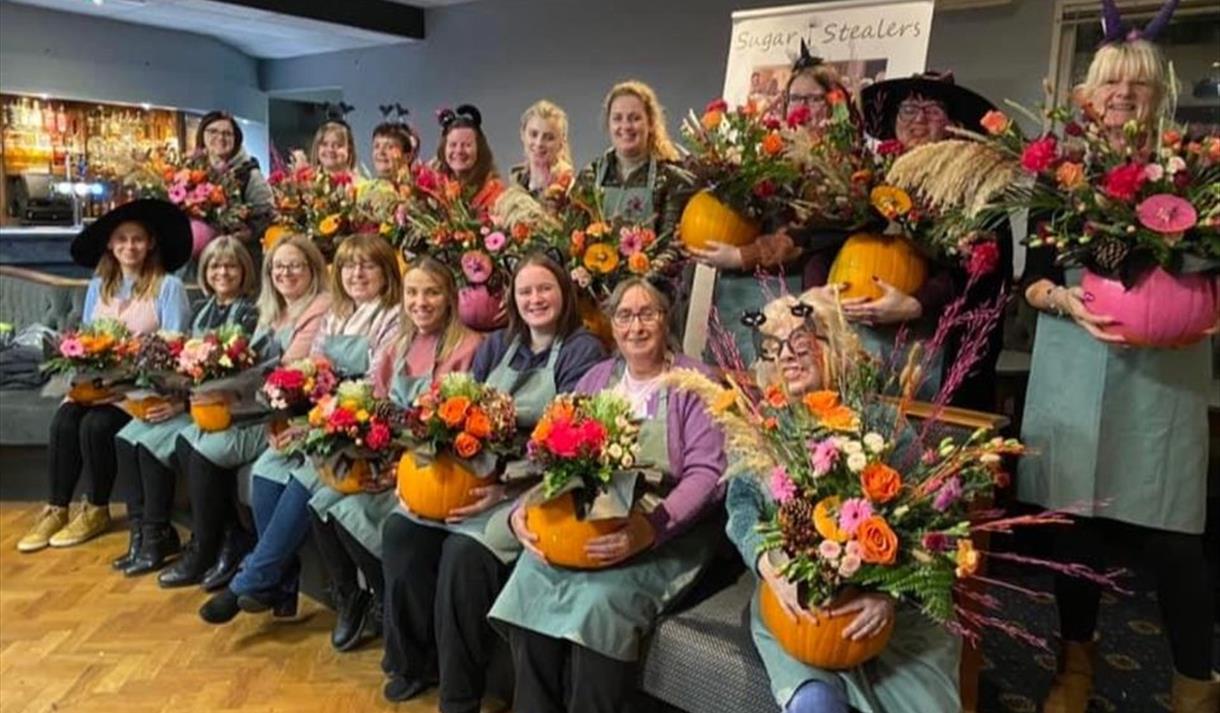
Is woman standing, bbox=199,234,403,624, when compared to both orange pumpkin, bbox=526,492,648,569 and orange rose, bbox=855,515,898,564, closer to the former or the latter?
orange pumpkin, bbox=526,492,648,569

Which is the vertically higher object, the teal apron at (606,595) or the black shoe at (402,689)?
the teal apron at (606,595)

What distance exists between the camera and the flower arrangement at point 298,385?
2.83m

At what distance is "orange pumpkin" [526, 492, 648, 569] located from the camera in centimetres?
204

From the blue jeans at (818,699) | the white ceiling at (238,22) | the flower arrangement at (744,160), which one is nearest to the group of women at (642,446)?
A: the blue jeans at (818,699)

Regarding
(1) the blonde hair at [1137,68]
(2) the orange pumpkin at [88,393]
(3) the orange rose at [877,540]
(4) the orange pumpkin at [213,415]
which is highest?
(1) the blonde hair at [1137,68]

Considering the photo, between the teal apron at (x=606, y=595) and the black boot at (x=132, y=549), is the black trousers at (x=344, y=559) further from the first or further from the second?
the black boot at (x=132, y=549)

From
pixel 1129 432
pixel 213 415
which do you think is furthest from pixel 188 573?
pixel 1129 432

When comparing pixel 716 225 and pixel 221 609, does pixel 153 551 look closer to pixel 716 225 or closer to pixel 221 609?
pixel 221 609

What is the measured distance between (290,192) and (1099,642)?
10.9ft

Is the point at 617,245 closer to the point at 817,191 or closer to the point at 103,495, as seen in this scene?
the point at 817,191

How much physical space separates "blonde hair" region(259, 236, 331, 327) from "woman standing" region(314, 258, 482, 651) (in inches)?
23.9

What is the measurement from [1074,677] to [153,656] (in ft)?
8.08

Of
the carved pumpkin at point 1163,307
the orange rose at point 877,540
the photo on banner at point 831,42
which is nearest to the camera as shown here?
the orange rose at point 877,540

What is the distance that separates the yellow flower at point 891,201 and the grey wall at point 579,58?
10.4 ft
